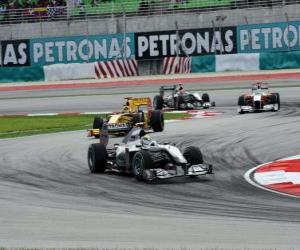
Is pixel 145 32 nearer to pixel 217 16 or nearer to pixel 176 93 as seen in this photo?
pixel 217 16

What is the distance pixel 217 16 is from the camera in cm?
4809

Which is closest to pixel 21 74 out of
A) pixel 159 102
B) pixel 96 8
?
pixel 96 8

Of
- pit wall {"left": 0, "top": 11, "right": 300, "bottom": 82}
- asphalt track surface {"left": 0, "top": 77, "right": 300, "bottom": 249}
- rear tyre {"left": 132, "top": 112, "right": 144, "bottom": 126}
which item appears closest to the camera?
asphalt track surface {"left": 0, "top": 77, "right": 300, "bottom": 249}

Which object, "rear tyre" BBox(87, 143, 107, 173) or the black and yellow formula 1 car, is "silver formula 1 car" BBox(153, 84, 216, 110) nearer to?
the black and yellow formula 1 car

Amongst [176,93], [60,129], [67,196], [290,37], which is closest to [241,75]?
[290,37]

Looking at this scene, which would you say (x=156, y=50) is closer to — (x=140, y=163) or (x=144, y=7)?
(x=144, y=7)

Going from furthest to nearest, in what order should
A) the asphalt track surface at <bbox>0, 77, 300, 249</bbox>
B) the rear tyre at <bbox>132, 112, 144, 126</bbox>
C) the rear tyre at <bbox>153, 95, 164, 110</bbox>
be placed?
the rear tyre at <bbox>153, 95, 164, 110</bbox>, the rear tyre at <bbox>132, 112, 144, 126</bbox>, the asphalt track surface at <bbox>0, 77, 300, 249</bbox>

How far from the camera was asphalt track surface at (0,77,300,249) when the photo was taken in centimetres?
965

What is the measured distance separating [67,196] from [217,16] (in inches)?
1410

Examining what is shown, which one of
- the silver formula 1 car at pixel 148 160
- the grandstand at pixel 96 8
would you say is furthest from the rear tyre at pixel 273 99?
the grandstand at pixel 96 8

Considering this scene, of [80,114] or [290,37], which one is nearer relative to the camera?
[80,114]

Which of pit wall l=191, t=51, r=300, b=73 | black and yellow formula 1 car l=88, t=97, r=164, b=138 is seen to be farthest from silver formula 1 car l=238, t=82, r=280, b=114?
pit wall l=191, t=51, r=300, b=73

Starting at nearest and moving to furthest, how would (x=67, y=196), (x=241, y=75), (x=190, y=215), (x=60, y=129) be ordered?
1. (x=190, y=215)
2. (x=67, y=196)
3. (x=60, y=129)
4. (x=241, y=75)

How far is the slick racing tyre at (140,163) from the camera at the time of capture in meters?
14.6
